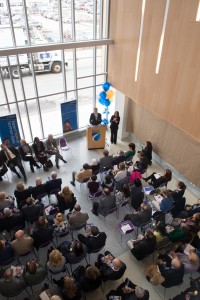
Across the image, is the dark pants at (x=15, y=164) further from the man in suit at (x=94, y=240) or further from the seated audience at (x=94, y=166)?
the man in suit at (x=94, y=240)

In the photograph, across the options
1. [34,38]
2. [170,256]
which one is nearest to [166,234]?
[170,256]

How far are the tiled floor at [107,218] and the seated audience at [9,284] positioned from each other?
0.75m

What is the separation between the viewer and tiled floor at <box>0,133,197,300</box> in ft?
18.2

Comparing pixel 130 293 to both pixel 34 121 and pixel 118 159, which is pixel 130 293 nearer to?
pixel 118 159

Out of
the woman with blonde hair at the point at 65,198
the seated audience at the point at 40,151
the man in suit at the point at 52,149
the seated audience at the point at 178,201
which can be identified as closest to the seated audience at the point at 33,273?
the woman with blonde hair at the point at 65,198

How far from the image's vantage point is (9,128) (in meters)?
8.78

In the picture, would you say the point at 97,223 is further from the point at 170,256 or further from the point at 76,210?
the point at 170,256

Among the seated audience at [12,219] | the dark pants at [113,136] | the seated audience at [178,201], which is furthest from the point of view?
the dark pants at [113,136]

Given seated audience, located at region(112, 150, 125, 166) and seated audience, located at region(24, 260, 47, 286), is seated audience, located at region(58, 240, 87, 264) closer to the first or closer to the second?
seated audience, located at region(24, 260, 47, 286)

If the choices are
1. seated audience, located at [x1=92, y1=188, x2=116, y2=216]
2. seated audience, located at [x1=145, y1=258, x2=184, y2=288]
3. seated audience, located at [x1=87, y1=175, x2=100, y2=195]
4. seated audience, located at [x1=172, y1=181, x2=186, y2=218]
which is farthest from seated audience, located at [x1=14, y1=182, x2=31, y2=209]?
seated audience, located at [x1=172, y1=181, x2=186, y2=218]

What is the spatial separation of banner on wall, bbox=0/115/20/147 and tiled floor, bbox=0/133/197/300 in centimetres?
119

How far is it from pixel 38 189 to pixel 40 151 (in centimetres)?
219

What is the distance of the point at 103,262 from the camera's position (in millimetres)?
5250

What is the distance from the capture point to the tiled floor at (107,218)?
5551 mm
